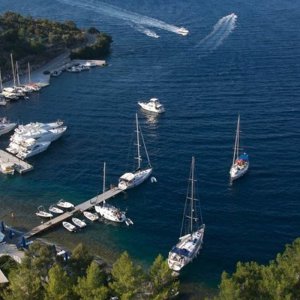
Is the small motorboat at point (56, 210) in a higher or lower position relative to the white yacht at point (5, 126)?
lower

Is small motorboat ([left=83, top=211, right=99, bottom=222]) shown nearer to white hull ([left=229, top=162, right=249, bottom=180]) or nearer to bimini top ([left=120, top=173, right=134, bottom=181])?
bimini top ([left=120, top=173, right=134, bottom=181])

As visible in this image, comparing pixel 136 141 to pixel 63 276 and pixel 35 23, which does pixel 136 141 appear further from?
pixel 35 23

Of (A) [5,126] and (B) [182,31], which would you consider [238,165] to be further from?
(B) [182,31]

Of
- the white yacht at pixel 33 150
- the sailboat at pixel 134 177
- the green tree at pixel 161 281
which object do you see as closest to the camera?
the green tree at pixel 161 281

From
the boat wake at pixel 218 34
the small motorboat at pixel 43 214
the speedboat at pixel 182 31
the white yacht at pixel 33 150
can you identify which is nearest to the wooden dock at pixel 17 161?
the white yacht at pixel 33 150

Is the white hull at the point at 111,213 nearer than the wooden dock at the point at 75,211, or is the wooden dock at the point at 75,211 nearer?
the wooden dock at the point at 75,211

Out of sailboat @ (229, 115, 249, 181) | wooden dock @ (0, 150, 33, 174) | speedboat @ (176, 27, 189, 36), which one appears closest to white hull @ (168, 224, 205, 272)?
sailboat @ (229, 115, 249, 181)

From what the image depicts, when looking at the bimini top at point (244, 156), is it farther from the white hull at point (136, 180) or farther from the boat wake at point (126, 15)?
the boat wake at point (126, 15)
